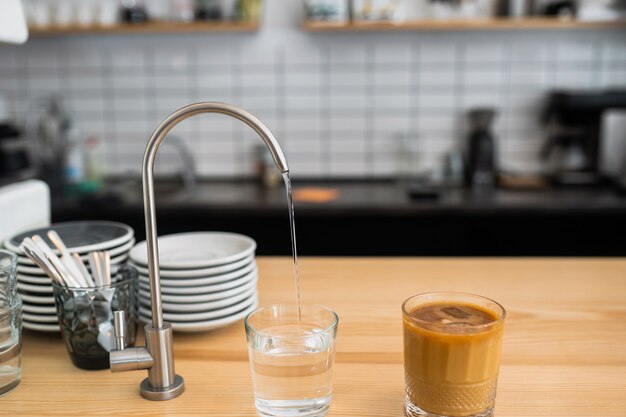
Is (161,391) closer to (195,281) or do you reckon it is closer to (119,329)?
(119,329)

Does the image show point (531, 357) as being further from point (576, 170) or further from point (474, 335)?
point (576, 170)

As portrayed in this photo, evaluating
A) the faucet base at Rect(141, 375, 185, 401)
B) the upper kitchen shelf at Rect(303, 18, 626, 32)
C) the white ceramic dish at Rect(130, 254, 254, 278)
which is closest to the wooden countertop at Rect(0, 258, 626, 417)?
the faucet base at Rect(141, 375, 185, 401)

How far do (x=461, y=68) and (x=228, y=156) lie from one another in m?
1.18

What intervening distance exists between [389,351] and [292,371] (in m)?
0.28

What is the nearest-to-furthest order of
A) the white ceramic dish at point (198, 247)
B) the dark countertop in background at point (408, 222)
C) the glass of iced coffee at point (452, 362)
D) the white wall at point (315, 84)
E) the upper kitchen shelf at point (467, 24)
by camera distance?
the glass of iced coffee at point (452, 362) → the white ceramic dish at point (198, 247) → the dark countertop in background at point (408, 222) → the upper kitchen shelf at point (467, 24) → the white wall at point (315, 84)

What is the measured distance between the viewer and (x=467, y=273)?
150 centimetres

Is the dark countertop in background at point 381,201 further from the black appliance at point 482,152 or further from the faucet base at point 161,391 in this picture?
the faucet base at point 161,391

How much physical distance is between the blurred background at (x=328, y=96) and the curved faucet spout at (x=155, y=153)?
5.75 feet

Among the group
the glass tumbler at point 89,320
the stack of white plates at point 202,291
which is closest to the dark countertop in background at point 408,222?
the stack of white plates at point 202,291

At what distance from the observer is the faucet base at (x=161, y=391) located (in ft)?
3.18

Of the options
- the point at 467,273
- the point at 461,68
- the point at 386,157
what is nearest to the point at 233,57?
the point at 386,157

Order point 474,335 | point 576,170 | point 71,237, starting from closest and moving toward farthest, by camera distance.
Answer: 1. point 474,335
2. point 71,237
3. point 576,170

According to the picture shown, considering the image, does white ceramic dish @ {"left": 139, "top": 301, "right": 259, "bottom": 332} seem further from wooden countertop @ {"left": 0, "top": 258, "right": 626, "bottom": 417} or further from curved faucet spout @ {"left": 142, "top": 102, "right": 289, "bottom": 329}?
curved faucet spout @ {"left": 142, "top": 102, "right": 289, "bottom": 329}

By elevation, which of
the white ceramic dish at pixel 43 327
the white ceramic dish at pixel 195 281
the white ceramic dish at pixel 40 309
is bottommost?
the white ceramic dish at pixel 43 327
